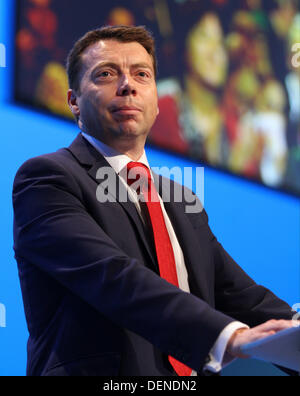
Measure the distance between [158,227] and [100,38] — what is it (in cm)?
72

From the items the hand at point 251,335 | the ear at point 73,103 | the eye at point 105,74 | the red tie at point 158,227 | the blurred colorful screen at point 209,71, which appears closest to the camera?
the hand at point 251,335

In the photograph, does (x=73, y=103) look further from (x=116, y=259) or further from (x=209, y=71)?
(x=209, y=71)

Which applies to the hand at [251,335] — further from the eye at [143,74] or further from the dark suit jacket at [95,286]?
the eye at [143,74]

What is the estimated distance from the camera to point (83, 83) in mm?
2047

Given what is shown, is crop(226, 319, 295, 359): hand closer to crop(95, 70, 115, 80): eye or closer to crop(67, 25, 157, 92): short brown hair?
crop(95, 70, 115, 80): eye

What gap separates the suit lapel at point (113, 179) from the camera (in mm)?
1685

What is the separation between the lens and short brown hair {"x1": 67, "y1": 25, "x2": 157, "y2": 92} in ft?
6.75

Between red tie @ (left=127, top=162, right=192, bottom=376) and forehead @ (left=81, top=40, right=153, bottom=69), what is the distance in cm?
37

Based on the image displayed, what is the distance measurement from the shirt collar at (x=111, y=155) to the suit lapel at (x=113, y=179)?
0.07ft

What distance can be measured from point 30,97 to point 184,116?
864mm

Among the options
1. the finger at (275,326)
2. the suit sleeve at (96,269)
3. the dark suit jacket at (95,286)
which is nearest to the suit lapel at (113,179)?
the dark suit jacket at (95,286)

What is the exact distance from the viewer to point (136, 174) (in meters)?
1.86

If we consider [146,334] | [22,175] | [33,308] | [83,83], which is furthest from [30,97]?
[146,334]

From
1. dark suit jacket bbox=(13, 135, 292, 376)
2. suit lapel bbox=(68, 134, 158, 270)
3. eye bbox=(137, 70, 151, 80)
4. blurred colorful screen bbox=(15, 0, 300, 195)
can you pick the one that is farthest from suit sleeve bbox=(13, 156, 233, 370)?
blurred colorful screen bbox=(15, 0, 300, 195)
